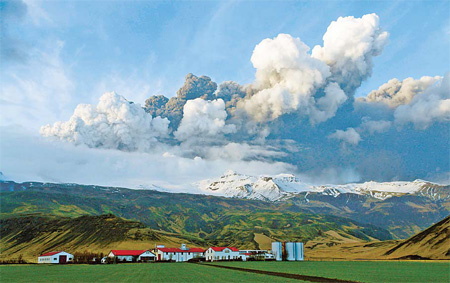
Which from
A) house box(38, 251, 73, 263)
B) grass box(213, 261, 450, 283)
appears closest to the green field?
grass box(213, 261, 450, 283)

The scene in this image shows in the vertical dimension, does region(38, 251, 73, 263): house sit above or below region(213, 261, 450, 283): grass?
below

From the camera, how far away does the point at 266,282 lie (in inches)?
2675

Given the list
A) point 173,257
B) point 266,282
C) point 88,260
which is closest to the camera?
point 266,282

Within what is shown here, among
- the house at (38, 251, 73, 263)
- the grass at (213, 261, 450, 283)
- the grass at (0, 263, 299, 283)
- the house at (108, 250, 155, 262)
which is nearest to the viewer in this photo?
the grass at (0, 263, 299, 283)

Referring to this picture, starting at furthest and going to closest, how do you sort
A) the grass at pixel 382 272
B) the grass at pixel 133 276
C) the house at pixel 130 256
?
the house at pixel 130 256
the grass at pixel 382 272
the grass at pixel 133 276

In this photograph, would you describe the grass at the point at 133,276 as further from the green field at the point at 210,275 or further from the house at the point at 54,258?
the house at the point at 54,258

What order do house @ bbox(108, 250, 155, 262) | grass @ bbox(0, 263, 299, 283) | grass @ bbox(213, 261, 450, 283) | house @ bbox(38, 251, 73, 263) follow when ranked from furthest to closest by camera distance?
house @ bbox(38, 251, 73, 263) < house @ bbox(108, 250, 155, 262) < grass @ bbox(213, 261, 450, 283) < grass @ bbox(0, 263, 299, 283)

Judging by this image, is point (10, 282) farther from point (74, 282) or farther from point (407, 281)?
point (407, 281)

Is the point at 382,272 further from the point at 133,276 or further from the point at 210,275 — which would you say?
the point at 133,276

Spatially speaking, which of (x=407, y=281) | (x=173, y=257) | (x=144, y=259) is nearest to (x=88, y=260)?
(x=144, y=259)

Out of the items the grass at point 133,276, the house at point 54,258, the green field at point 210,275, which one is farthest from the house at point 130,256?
the grass at point 133,276

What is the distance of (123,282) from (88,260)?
130 meters

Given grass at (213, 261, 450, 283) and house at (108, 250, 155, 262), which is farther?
house at (108, 250, 155, 262)

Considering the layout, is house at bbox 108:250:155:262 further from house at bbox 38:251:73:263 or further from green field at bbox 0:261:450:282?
green field at bbox 0:261:450:282
